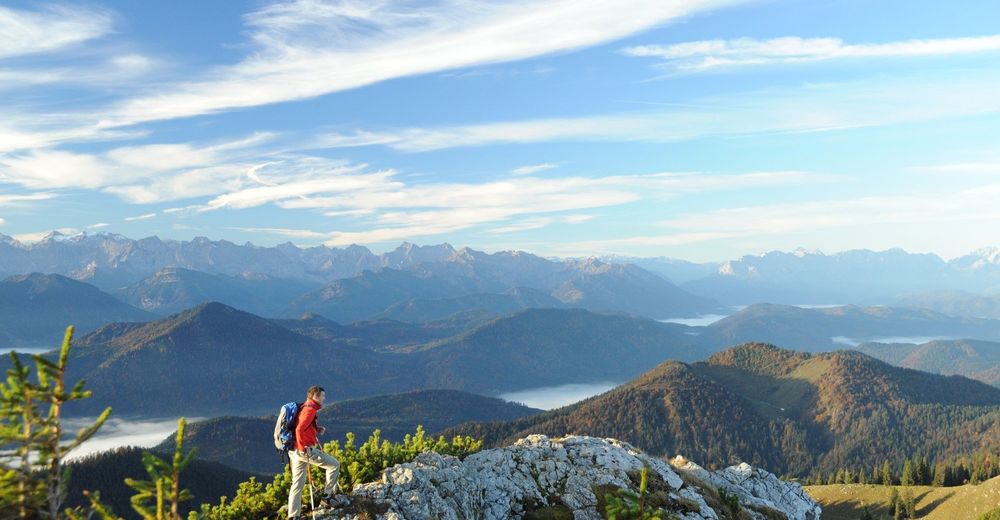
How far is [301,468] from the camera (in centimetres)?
2719

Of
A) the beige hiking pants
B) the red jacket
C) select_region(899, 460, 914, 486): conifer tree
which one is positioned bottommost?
select_region(899, 460, 914, 486): conifer tree

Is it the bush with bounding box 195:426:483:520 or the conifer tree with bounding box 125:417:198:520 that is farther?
the bush with bounding box 195:426:483:520

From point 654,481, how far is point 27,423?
40.0 m

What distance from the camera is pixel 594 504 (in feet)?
128

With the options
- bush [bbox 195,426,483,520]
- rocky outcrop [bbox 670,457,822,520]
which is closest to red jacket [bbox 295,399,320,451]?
bush [bbox 195,426,483,520]

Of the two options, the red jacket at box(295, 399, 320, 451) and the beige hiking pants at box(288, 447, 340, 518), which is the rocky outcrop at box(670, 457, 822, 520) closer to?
the beige hiking pants at box(288, 447, 340, 518)

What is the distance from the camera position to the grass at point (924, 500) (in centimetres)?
14162

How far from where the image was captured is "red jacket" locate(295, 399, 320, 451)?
26.9 meters

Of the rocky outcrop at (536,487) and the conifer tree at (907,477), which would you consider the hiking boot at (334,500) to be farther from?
the conifer tree at (907,477)

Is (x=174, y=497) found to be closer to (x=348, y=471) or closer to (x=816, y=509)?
(x=348, y=471)

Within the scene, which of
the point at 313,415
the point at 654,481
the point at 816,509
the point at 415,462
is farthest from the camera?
the point at 816,509

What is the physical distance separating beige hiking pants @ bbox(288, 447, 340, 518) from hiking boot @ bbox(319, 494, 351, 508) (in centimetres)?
104

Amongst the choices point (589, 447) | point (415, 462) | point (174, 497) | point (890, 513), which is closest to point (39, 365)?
point (174, 497)

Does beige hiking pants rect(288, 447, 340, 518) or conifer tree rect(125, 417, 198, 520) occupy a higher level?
conifer tree rect(125, 417, 198, 520)
